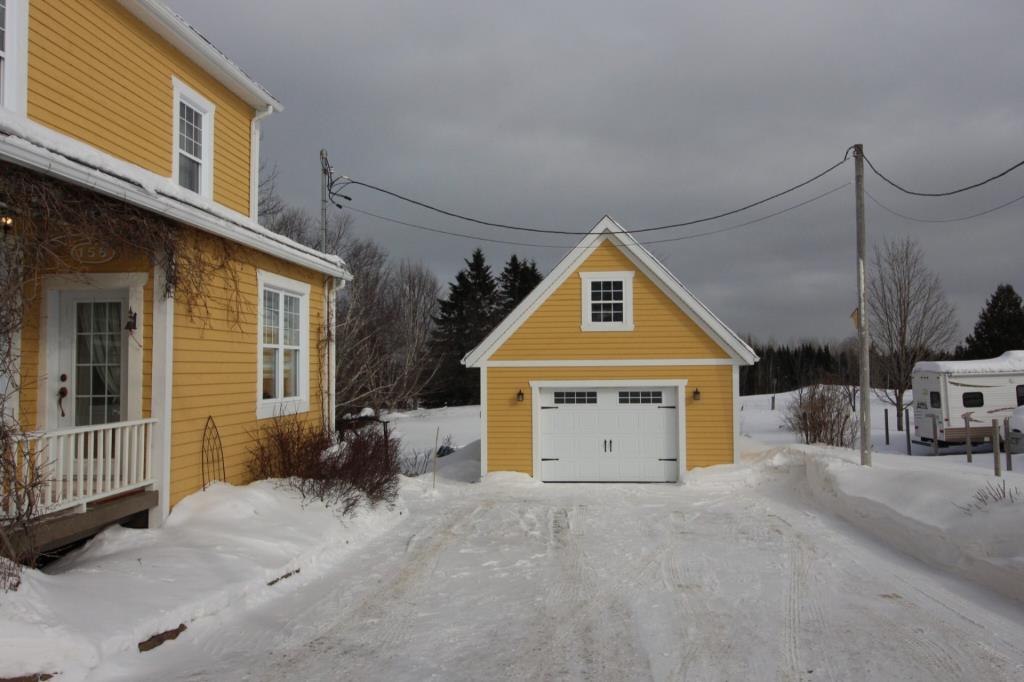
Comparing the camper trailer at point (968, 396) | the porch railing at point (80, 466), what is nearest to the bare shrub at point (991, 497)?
the porch railing at point (80, 466)

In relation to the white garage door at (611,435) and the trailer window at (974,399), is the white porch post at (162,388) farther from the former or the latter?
the trailer window at (974,399)

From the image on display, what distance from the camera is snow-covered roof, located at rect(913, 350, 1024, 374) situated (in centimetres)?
2233

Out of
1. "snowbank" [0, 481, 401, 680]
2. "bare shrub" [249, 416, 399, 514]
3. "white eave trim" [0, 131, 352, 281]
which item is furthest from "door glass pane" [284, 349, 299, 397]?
"snowbank" [0, 481, 401, 680]

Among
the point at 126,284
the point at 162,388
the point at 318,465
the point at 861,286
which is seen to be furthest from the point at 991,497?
the point at 126,284

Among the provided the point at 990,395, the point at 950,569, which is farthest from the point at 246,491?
the point at 990,395

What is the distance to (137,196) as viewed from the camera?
7031mm

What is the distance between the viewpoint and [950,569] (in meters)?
7.40

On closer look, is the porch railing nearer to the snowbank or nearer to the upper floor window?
the snowbank

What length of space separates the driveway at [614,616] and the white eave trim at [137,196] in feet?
13.3

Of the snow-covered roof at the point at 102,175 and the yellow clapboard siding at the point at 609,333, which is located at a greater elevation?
the snow-covered roof at the point at 102,175

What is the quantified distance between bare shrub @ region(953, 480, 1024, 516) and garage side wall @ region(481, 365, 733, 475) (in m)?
7.31

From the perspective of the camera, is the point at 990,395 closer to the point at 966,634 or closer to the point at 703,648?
the point at 966,634

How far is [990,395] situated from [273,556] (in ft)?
76.7

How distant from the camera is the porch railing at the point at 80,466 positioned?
5861 millimetres
